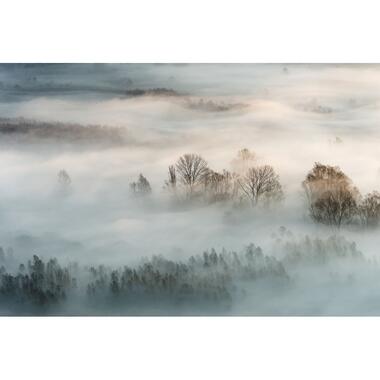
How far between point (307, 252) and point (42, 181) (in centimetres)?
130

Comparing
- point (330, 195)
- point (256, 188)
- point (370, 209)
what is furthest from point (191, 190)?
point (370, 209)

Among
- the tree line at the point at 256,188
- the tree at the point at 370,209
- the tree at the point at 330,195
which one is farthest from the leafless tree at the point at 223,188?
the tree at the point at 370,209

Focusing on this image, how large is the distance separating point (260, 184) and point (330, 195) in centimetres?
34

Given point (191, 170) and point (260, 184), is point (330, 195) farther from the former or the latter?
point (191, 170)

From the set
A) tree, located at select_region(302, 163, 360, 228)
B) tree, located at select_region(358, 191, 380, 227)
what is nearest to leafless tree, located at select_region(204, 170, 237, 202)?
tree, located at select_region(302, 163, 360, 228)

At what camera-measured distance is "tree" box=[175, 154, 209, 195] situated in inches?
122

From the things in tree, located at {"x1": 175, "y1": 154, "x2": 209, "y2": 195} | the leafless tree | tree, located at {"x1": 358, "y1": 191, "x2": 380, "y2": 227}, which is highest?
tree, located at {"x1": 175, "y1": 154, "x2": 209, "y2": 195}

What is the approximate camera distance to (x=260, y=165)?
310cm

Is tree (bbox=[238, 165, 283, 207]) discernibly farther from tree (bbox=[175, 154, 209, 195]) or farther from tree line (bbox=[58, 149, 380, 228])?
tree (bbox=[175, 154, 209, 195])

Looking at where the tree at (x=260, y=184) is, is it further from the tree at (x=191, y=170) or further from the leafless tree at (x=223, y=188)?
the tree at (x=191, y=170)

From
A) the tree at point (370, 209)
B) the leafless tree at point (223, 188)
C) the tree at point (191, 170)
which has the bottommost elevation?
the tree at point (370, 209)

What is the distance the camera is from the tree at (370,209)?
3082 mm

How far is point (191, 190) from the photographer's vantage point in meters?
3.10
